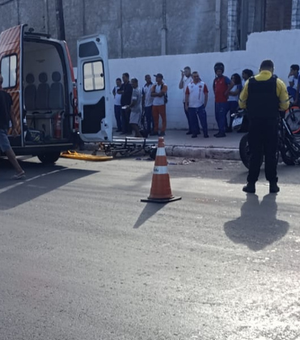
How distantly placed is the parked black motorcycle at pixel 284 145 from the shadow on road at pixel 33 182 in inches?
111

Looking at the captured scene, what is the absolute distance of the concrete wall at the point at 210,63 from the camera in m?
14.6

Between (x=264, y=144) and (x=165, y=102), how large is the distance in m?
8.01

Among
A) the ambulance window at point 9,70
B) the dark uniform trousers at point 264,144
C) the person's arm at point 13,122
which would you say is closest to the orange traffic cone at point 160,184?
the dark uniform trousers at point 264,144

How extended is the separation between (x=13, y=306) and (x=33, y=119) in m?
8.65

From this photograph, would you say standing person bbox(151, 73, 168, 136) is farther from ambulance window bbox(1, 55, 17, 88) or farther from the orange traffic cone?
the orange traffic cone

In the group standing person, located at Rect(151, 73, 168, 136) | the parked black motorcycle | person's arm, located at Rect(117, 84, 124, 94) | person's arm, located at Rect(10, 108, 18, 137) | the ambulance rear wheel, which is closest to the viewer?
the parked black motorcycle

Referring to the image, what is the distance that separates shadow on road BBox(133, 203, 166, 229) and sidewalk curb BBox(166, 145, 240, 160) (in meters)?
4.99

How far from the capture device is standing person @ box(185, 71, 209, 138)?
47.5ft

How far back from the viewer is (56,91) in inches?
465

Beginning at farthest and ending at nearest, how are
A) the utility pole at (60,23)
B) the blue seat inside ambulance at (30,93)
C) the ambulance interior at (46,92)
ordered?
the utility pole at (60,23), the blue seat inside ambulance at (30,93), the ambulance interior at (46,92)

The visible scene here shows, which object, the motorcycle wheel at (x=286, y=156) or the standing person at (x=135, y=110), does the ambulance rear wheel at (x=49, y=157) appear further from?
the motorcycle wheel at (x=286, y=156)

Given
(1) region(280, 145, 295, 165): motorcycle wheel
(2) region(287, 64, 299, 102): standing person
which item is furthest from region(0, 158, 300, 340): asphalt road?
(2) region(287, 64, 299, 102): standing person

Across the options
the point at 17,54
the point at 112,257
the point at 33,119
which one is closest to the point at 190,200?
the point at 112,257

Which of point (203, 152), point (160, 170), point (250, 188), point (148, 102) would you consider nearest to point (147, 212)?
→ point (160, 170)
